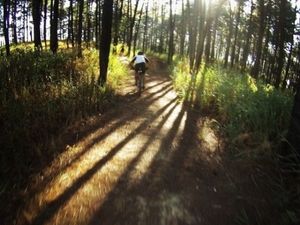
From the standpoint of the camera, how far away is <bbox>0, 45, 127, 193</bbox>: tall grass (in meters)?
6.13

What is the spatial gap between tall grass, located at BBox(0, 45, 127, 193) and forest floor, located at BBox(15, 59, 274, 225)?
1.30ft

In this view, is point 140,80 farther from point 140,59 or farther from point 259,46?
point 259,46

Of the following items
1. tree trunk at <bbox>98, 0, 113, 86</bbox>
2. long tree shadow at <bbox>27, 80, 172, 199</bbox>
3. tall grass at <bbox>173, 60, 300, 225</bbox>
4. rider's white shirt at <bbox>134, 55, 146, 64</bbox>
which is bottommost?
long tree shadow at <bbox>27, 80, 172, 199</bbox>

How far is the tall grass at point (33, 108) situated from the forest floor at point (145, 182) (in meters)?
0.40

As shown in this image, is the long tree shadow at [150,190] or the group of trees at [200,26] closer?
the long tree shadow at [150,190]

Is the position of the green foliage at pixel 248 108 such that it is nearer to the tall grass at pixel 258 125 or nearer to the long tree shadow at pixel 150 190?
the tall grass at pixel 258 125

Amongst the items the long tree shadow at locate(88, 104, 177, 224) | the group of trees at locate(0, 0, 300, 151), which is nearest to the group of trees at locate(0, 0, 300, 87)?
the group of trees at locate(0, 0, 300, 151)

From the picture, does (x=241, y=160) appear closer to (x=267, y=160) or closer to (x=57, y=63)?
(x=267, y=160)

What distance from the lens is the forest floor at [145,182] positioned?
4648mm

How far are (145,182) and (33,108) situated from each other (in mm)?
3409

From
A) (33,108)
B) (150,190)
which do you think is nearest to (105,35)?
(33,108)

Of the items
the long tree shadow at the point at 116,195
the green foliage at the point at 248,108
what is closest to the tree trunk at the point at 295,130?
the green foliage at the point at 248,108

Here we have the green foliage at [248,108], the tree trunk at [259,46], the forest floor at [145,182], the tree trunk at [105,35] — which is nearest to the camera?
the forest floor at [145,182]

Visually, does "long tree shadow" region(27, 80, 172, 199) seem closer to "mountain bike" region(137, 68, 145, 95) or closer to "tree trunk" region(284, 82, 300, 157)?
"mountain bike" region(137, 68, 145, 95)
